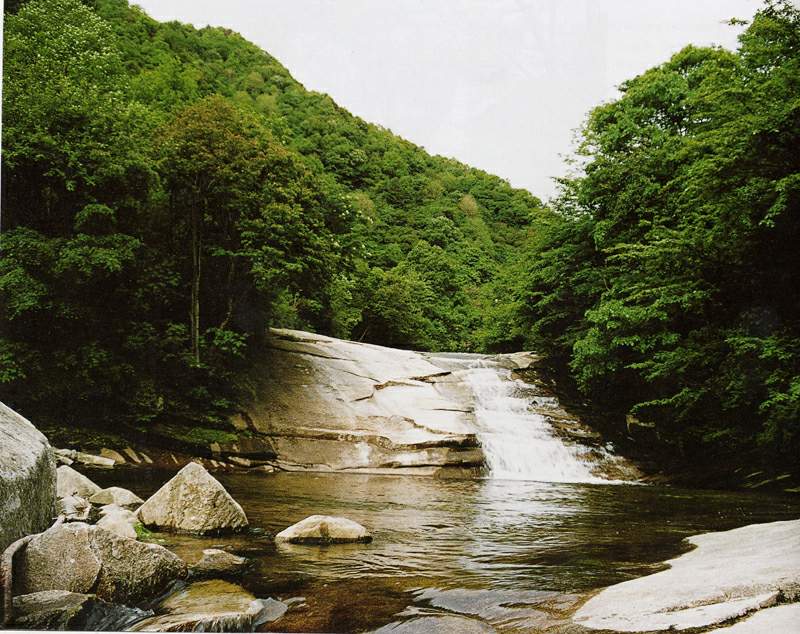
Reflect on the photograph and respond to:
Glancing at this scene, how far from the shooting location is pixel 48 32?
28.1ft

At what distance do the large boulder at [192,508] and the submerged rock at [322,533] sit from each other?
498mm

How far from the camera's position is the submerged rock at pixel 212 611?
10.2 ft

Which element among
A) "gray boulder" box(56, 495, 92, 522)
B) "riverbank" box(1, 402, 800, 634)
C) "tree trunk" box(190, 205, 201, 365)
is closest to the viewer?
"riverbank" box(1, 402, 800, 634)

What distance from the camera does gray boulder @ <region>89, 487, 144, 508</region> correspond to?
606 centimetres

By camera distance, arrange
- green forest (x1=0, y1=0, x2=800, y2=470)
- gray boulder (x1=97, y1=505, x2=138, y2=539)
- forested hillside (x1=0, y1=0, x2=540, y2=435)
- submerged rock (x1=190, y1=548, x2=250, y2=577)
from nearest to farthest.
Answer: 1. submerged rock (x1=190, y1=548, x2=250, y2=577)
2. gray boulder (x1=97, y1=505, x2=138, y2=539)
3. forested hillside (x1=0, y1=0, x2=540, y2=435)
4. green forest (x1=0, y1=0, x2=800, y2=470)

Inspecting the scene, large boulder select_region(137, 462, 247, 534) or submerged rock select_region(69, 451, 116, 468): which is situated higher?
large boulder select_region(137, 462, 247, 534)

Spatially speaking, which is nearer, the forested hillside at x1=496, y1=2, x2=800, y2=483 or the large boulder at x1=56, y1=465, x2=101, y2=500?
the large boulder at x1=56, y1=465, x2=101, y2=500

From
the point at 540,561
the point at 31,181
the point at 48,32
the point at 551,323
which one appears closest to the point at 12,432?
the point at 31,181

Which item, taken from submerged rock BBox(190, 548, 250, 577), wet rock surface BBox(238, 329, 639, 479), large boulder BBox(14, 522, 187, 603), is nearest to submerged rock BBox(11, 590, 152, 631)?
large boulder BBox(14, 522, 187, 603)

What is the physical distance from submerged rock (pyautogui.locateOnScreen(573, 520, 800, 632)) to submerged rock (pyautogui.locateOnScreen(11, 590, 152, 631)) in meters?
2.45

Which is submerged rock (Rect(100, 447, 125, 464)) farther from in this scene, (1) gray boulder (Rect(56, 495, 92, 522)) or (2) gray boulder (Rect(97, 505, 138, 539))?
(2) gray boulder (Rect(97, 505, 138, 539))

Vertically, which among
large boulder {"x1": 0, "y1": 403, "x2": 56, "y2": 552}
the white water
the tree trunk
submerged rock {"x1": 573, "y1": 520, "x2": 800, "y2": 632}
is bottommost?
the white water

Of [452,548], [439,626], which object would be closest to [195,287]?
[452,548]

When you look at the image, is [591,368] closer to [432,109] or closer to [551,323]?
[551,323]
